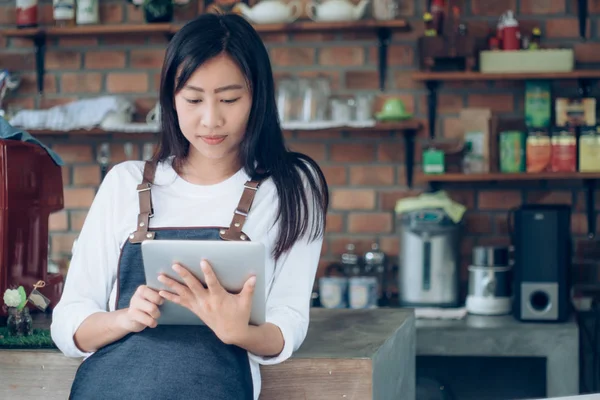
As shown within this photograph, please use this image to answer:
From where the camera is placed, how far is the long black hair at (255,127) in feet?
4.49

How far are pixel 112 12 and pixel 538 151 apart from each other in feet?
5.61

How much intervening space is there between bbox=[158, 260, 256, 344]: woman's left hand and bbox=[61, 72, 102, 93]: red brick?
2.46 m

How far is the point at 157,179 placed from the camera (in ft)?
4.68

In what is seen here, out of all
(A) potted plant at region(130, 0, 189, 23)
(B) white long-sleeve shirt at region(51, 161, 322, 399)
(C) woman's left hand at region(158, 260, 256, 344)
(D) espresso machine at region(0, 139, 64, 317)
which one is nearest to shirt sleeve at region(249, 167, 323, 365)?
(B) white long-sleeve shirt at region(51, 161, 322, 399)

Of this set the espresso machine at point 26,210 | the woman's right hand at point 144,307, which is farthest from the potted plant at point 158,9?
the woman's right hand at point 144,307

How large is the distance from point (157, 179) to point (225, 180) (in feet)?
0.36

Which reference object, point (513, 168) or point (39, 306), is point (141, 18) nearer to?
point (513, 168)

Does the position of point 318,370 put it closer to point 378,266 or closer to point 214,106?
point 214,106

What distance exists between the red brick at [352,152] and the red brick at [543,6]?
Result: 2.49 ft

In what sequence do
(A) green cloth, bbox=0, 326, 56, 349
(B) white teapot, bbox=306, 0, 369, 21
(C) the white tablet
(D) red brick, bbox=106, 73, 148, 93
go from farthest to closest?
(D) red brick, bbox=106, 73, 148, 93 → (B) white teapot, bbox=306, 0, 369, 21 → (A) green cloth, bbox=0, 326, 56, 349 → (C) the white tablet

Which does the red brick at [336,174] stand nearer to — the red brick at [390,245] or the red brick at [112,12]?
the red brick at [390,245]

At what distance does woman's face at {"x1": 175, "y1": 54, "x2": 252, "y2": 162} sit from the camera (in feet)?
4.47

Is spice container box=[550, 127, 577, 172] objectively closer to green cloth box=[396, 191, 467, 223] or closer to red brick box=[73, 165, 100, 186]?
green cloth box=[396, 191, 467, 223]

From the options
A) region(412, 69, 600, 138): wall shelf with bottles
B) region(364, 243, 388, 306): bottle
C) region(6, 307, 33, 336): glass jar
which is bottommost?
region(364, 243, 388, 306): bottle
